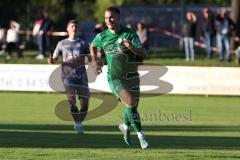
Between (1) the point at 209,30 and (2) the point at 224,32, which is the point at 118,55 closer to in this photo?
(2) the point at 224,32

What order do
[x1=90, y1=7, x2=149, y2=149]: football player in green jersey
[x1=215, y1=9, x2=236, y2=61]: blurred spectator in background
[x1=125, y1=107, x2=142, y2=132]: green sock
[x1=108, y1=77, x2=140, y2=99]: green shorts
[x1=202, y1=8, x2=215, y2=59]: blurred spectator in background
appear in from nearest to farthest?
[x1=90, y1=7, x2=149, y2=149]: football player in green jersey → [x1=125, y1=107, x2=142, y2=132]: green sock → [x1=108, y1=77, x2=140, y2=99]: green shorts → [x1=215, y1=9, x2=236, y2=61]: blurred spectator in background → [x1=202, y1=8, x2=215, y2=59]: blurred spectator in background

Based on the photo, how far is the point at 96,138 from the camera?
16250 mm

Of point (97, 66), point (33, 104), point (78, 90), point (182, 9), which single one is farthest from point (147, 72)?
point (182, 9)

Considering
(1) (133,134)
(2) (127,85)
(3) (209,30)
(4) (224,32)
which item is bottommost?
(3) (209,30)

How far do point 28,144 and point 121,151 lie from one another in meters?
1.84

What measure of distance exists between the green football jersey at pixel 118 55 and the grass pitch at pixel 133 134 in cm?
125

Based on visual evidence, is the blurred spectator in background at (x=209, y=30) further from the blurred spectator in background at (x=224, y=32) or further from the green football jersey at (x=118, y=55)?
the green football jersey at (x=118, y=55)

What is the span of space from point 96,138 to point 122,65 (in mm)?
2195

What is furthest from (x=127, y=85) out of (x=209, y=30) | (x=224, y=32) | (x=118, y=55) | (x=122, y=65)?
(x=209, y=30)

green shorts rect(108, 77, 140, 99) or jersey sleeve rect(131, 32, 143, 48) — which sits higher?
jersey sleeve rect(131, 32, 143, 48)

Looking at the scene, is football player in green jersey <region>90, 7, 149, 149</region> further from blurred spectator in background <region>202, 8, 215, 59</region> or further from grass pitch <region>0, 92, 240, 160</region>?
blurred spectator in background <region>202, 8, 215, 59</region>

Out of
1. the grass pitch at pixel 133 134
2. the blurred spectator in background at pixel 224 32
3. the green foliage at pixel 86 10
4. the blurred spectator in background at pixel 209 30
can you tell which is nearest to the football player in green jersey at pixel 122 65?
the grass pitch at pixel 133 134

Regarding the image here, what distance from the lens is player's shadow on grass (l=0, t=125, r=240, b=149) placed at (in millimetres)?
14938

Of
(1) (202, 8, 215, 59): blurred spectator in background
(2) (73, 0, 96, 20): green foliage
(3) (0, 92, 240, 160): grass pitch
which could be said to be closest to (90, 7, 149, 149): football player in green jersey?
(3) (0, 92, 240, 160): grass pitch
